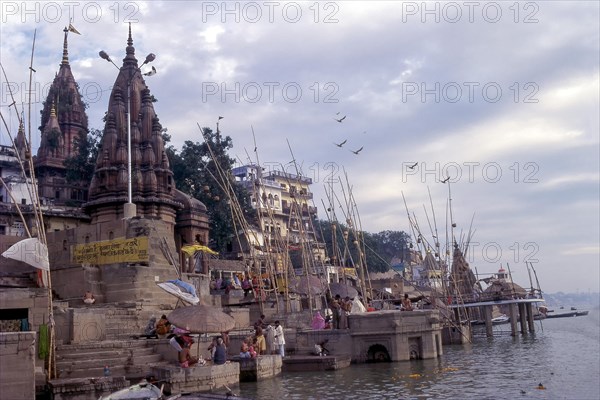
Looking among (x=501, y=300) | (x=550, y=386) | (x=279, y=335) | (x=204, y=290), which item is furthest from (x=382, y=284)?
(x=550, y=386)

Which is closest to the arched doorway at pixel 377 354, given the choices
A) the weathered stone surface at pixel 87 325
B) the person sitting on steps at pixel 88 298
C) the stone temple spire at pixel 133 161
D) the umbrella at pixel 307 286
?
the umbrella at pixel 307 286

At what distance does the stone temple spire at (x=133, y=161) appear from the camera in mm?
27031

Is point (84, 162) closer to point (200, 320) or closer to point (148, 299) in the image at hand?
point (148, 299)

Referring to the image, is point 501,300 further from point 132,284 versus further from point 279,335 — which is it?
point 132,284

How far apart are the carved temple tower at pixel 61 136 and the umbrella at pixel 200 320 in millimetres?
29169

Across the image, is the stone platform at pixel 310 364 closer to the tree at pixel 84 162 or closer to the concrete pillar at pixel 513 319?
A: the concrete pillar at pixel 513 319

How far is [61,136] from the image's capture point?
158 feet

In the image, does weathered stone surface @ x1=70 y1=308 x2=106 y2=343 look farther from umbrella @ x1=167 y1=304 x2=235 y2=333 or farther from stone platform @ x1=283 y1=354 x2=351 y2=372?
stone platform @ x1=283 y1=354 x2=351 y2=372

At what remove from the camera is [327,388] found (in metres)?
14.7

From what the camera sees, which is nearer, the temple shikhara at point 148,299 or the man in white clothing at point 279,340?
the temple shikhara at point 148,299

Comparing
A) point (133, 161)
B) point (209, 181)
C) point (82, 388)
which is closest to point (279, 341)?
point (82, 388)

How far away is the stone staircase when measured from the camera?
13.9 m

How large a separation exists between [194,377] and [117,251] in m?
8.84

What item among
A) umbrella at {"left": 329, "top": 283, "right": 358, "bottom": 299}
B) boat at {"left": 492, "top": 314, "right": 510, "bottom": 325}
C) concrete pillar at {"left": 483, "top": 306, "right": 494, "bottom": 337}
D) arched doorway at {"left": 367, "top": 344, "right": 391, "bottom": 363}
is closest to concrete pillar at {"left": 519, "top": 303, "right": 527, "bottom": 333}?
concrete pillar at {"left": 483, "top": 306, "right": 494, "bottom": 337}
